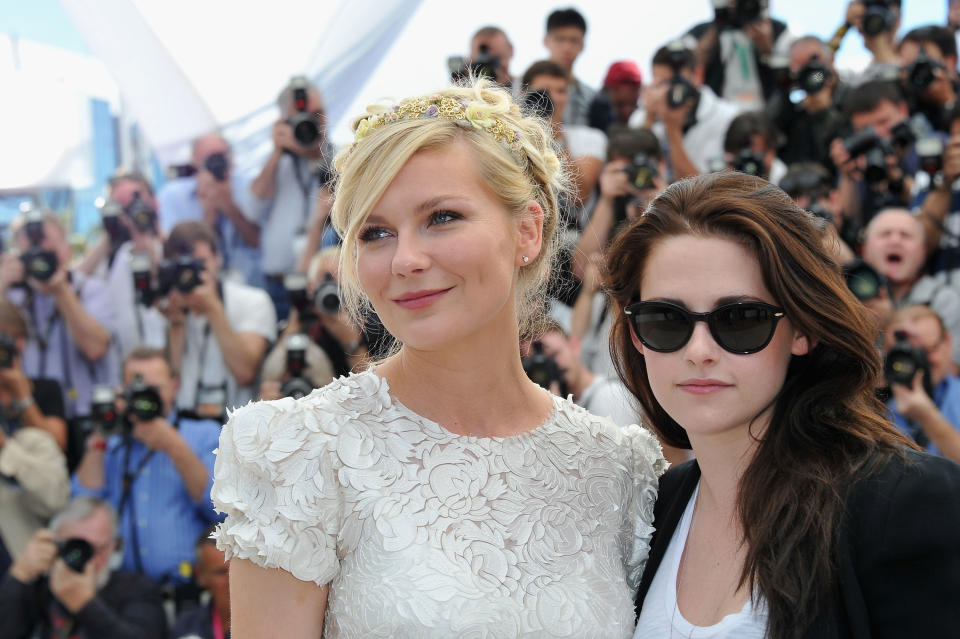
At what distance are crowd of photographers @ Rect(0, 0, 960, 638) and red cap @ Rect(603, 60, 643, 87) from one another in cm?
1

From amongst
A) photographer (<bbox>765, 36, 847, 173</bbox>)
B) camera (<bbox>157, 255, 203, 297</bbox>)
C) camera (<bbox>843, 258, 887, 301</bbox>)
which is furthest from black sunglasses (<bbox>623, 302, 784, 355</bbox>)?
photographer (<bbox>765, 36, 847, 173</bbox>)

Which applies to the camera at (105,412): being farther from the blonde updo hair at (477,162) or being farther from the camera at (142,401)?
the blonde updo hair at (477,162)

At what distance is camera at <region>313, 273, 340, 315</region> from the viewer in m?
5.13

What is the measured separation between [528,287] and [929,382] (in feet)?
8.13

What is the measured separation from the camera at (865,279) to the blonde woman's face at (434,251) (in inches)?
109

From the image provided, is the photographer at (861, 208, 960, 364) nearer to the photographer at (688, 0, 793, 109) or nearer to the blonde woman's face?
the photographer at (688, 0, 793, 109)

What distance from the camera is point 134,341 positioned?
576 centimetres

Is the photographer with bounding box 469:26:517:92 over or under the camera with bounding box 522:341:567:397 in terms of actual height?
over

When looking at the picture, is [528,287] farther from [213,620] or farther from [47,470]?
[47,470]

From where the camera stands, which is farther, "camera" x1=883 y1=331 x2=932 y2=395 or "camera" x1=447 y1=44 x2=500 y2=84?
"camera" x1=447 y1=44 x2=500 y2=84

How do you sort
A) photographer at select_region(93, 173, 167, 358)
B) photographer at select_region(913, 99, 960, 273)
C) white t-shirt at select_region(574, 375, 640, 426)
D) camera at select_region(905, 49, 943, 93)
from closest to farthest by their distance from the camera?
1. white t-shirt at select_region(574, 375, 640, 426)
2. photographer at select_region(913, 99, 960, 273)
3. camera at select_region(905, 49, 943, 93)
4. photographer at select_region(93, 173, 167, 358)

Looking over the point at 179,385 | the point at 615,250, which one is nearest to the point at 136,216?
the point at 179,385

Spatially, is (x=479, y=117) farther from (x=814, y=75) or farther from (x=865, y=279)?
(x=814, y=75)

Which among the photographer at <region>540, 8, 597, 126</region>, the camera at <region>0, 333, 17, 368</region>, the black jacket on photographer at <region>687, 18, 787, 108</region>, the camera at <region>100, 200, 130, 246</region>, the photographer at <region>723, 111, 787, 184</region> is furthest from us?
the black jacket on photographer at <region>687, 18, 787, 108</region>
